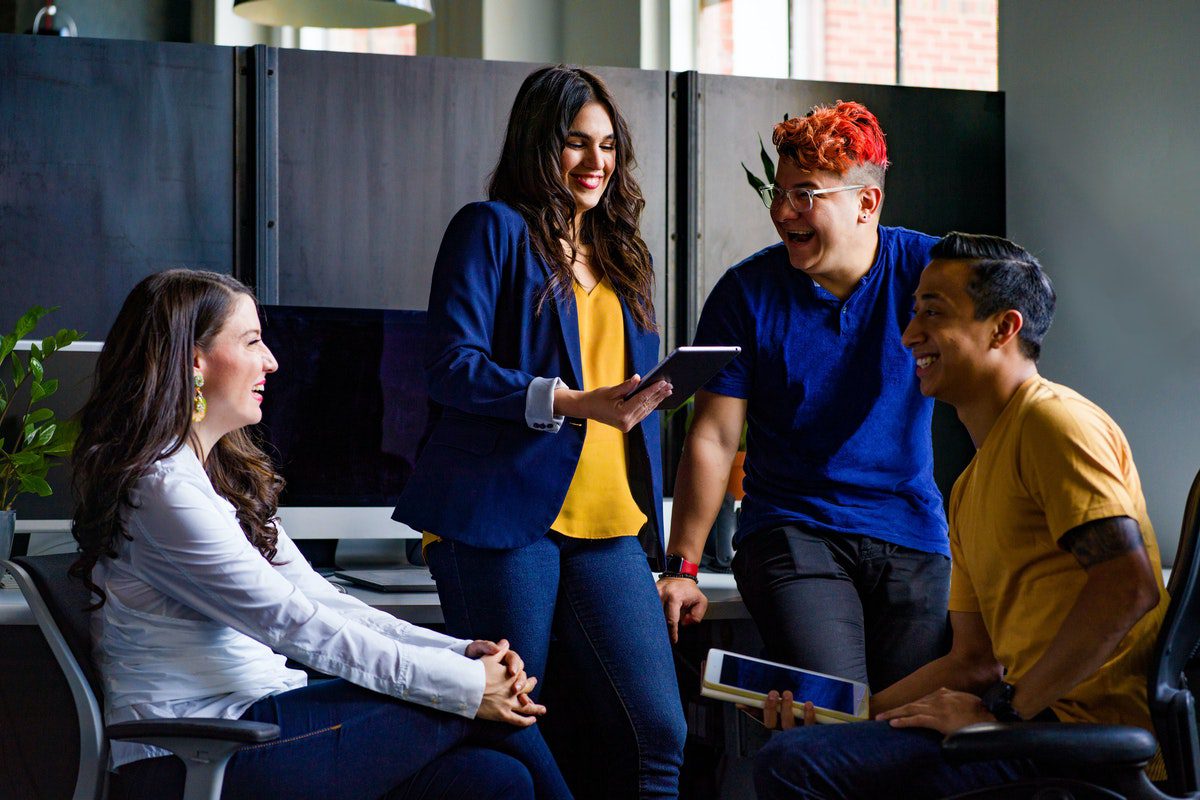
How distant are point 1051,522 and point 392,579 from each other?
53.6 inches

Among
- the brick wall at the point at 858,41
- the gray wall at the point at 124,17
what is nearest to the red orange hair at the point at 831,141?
the brick wall at the point at 858,41

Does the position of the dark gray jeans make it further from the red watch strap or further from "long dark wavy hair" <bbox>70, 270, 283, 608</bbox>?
"long dark wavy hair" <bbox>70, 270, 283, 608</bbox>

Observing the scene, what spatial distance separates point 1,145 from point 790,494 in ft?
6.18

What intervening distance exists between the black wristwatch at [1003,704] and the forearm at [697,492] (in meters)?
0.74

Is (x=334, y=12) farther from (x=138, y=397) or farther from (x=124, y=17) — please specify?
(x=124, y=17)

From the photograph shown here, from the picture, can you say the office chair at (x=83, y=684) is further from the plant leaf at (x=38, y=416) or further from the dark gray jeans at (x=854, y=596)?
the dark gray jeans at (x=854, y=596)

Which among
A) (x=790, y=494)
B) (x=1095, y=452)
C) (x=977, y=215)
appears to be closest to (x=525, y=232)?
(x=790, y=494)

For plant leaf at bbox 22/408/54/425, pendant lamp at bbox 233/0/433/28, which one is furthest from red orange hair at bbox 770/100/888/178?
pendant lamp at bbox 233/0/433/28

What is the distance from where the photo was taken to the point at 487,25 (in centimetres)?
519

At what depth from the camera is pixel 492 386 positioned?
1.90m

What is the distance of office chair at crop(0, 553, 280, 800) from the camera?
4.97 feet

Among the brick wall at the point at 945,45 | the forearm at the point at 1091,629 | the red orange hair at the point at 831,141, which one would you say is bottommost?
the forearm at the point at 1091,629

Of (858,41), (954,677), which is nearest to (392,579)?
(954,677)

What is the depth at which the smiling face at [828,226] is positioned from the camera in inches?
88.2
